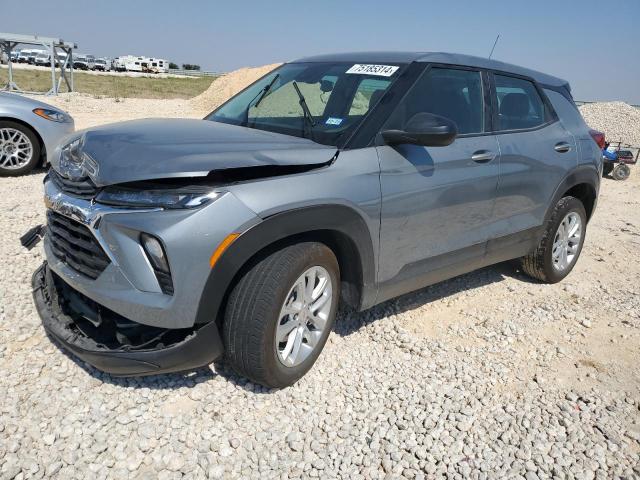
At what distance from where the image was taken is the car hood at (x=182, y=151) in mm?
2393

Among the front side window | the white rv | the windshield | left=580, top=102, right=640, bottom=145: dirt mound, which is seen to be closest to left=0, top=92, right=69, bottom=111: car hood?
the windshield

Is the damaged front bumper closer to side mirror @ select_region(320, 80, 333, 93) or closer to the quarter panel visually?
side mirror @ select_region(320, 80, 333, 93)

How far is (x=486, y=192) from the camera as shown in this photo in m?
3.68

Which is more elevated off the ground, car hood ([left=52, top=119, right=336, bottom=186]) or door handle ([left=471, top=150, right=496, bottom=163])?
car hood ([left=52, top=119, right=336, bottom=186])

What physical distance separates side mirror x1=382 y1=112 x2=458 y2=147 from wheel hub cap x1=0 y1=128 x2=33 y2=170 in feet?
19.8

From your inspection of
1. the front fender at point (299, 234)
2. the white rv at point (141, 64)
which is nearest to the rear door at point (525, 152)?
the front fender at point (299, 234)

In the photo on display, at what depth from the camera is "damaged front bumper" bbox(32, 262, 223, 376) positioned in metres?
2.48

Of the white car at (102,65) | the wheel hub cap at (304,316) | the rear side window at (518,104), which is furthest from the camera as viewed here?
the white car at (102,65)

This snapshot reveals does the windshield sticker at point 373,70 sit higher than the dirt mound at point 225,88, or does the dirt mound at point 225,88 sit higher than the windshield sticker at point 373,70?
the windshield sticker at point 373,70

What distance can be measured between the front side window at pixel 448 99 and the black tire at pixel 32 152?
234 inches

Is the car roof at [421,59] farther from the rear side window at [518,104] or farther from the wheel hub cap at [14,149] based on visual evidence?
the wheel hub cap at [14,149]

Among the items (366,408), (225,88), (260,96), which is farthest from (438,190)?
(225,88)

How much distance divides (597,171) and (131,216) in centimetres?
424

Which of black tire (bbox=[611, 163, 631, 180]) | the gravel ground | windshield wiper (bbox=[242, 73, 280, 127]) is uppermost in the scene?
windshield wiper (bbox=[242, 73, 280, 127])
